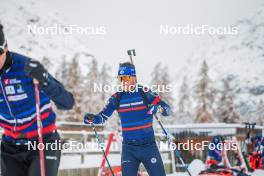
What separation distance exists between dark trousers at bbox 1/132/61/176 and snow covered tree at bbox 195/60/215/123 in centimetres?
4541

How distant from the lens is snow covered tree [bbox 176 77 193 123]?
7588 centimetres

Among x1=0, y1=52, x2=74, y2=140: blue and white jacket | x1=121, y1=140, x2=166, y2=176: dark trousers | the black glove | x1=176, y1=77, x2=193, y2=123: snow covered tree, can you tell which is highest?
the black glove

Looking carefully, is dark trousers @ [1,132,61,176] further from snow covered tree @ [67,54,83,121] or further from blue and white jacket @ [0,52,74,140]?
snow covered tree @ [67,54,83,121]

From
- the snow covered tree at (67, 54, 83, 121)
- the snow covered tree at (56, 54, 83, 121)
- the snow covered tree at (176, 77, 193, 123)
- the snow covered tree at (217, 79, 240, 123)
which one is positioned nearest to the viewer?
the snow covered tree at (56, 54, 83, 121)

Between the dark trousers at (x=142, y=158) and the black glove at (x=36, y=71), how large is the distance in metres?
3.49

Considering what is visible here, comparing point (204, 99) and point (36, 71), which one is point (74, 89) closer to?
point (204, 99)

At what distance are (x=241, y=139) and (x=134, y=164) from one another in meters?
14.1

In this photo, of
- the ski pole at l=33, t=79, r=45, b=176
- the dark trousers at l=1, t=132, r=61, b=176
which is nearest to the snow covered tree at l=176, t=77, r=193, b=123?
the dark trousers at l=1, t=132, r=61, b=176

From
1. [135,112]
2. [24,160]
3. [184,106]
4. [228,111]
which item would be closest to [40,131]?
[24,160]

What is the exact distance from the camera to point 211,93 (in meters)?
50.7

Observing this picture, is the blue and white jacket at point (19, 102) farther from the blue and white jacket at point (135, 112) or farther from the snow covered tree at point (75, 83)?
→ the snow covered tree at point (75, 83)

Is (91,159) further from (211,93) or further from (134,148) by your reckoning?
(211,93)

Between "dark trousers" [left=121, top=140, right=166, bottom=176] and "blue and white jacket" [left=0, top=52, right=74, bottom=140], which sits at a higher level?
"blue and white jacket" [left=0, top=52, right=74, bottom=140]

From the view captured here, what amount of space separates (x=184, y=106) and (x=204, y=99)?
1344 inches
